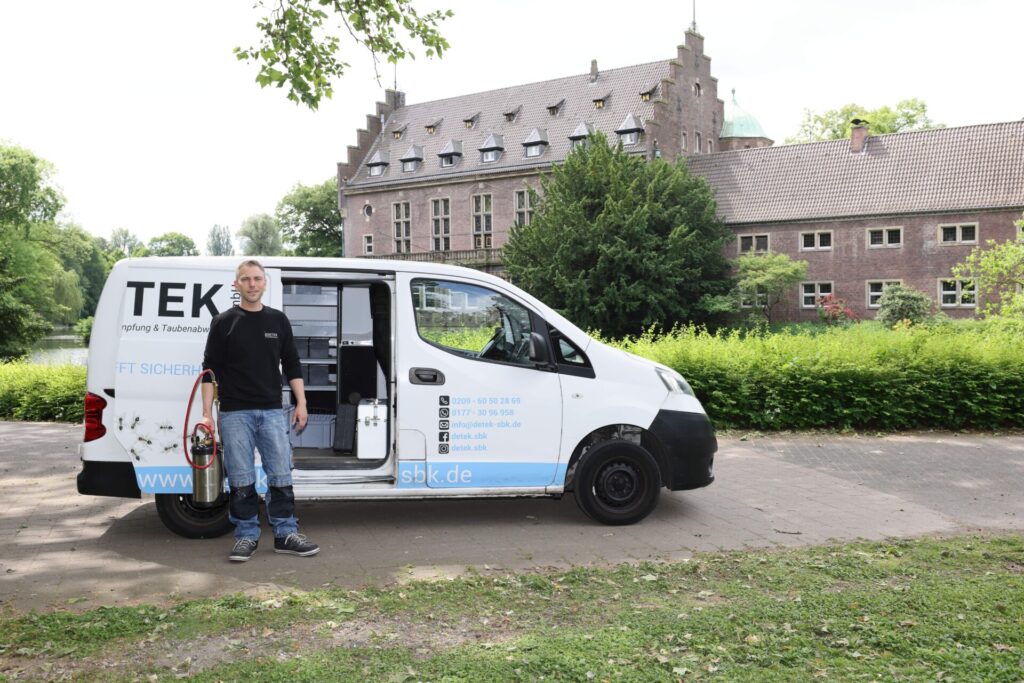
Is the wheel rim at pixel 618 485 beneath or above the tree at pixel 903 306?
beneath

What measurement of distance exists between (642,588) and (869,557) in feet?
6.01

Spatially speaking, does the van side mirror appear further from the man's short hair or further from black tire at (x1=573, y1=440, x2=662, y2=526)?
the man's short hair

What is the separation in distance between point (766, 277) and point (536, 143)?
17480mm

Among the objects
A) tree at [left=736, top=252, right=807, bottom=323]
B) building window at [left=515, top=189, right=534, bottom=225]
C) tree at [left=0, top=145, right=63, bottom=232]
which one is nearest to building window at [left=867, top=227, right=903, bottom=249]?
tree at [left=736, top=252, right=807, bottom=323]

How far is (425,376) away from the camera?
23.0ft

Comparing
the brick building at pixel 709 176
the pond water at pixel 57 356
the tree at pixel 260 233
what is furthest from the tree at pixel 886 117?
the tree at pixel 260 233

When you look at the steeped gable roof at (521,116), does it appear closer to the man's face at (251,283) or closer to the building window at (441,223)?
the building window at (441,223)

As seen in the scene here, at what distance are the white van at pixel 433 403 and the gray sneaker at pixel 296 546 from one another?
0.51 metres

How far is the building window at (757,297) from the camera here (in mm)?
45500

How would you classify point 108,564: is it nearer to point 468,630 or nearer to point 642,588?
point 468,630

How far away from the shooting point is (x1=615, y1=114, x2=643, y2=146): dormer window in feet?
166

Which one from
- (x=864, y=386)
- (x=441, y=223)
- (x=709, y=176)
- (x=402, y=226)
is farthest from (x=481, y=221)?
(x=864, y=386)

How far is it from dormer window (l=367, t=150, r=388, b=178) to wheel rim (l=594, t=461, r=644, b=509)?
184 feet

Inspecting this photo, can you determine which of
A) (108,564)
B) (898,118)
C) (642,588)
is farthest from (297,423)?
(898,118)
